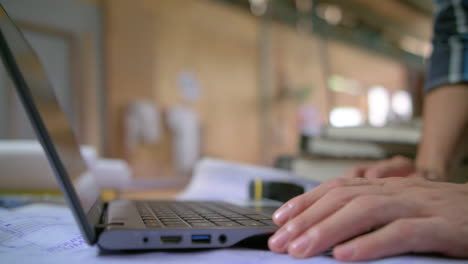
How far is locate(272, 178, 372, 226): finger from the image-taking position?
315 mm

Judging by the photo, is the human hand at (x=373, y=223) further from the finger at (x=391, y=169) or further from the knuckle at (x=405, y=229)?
the finger at (x=391, y=169)

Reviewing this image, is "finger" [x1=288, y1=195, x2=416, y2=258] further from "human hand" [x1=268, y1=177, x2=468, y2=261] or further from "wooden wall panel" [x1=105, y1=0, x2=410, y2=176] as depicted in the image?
"wooden wall panel" [x1=105, y1=0, x2=410, y2=176]

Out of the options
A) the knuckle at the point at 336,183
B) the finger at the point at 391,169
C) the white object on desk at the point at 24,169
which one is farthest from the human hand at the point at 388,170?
the white object on desk at the point at 24,169

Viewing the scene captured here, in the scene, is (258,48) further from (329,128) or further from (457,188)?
(457,188)

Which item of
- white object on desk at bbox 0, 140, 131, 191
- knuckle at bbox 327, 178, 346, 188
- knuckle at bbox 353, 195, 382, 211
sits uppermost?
knuckle at bbox 327, 178, 346, 188

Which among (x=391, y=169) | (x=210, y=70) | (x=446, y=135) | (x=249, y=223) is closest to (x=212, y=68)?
(x=210, y=70)

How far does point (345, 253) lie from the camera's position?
276mm

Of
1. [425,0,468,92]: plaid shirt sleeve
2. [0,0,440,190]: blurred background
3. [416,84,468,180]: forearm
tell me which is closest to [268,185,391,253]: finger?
[416,84,468,180]: forearm

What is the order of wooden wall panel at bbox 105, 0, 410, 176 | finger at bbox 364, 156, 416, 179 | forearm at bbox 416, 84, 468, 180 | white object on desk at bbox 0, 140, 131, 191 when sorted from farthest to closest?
wooden wall panel at bbox 105, 0, 410, 176
white object on desk at bbox 0, 140, 131, 191
forearm at bbox 416, 84, 468, 180
finger at bbox 364, 156, 416, 179

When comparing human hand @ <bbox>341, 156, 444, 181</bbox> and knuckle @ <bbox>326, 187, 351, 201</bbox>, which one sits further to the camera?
human hand @ <bbox>341, 156, 444, 181</bbox>

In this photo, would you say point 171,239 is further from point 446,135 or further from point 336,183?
point 446,135

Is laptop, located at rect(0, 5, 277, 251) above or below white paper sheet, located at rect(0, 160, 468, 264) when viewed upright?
above

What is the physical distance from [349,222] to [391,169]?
14.2 inches

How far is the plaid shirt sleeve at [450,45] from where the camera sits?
0.81 meters
